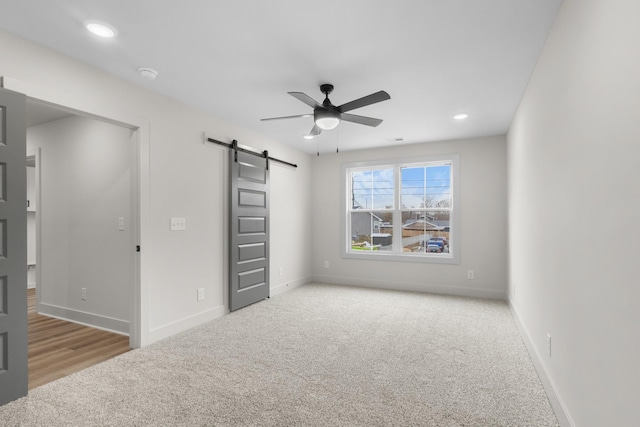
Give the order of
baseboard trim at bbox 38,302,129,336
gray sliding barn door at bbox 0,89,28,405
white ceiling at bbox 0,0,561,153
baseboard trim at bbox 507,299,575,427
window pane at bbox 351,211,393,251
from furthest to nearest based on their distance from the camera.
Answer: window pane at bbox 351,211,393,251
baseboard trim at bbox 38,302,129,336
gray sliding barn door at bbox 0,89,28,405
white ceiling at bbox 0,0,561,153
baseboard trim at bbox 507,299,575,427

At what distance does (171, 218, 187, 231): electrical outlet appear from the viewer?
349 cm

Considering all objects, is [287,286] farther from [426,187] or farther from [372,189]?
[426,187]

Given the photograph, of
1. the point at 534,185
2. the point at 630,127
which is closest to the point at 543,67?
the point at 534,185

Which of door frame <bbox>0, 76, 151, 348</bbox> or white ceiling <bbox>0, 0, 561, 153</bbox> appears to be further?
door frame <bbox>0, 76, 151, 348</bbox>

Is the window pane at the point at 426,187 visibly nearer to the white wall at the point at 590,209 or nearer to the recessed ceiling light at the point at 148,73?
the white wall at the point at 590,209

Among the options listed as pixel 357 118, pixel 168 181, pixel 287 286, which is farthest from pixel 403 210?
pixel 168 181

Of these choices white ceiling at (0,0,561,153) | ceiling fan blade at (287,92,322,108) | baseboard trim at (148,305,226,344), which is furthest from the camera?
baseboard trim at (148,305,226,344)

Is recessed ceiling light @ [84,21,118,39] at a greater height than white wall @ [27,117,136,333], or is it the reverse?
recessed ceiling light @ [84,21,118,39]

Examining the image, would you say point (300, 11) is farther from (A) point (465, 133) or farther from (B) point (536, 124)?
(A) point (465, 133)

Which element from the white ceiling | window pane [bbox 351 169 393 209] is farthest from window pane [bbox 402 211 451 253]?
the white ceiling

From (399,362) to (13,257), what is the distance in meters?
2.90

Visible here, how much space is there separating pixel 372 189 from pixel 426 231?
3.89ft

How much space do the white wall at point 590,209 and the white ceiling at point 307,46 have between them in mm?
419

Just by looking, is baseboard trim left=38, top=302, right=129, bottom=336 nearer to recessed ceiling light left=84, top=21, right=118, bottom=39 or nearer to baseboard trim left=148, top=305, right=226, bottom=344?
baseboard trim left=148, top=305, right=226, bottom=344
